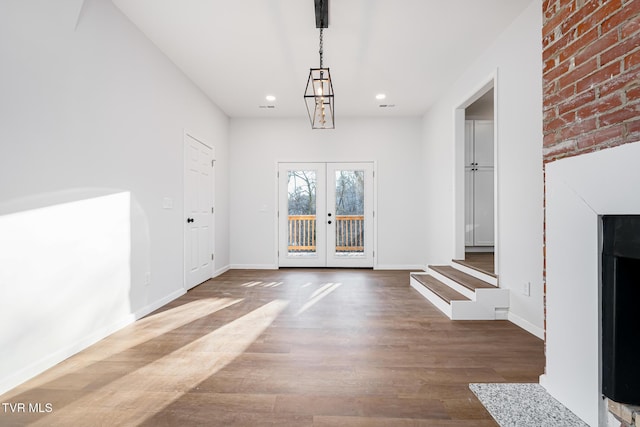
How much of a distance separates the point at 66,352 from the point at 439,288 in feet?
11.9

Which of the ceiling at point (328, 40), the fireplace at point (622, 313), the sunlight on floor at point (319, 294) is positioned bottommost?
the sunlight on floor at point (319, 294)

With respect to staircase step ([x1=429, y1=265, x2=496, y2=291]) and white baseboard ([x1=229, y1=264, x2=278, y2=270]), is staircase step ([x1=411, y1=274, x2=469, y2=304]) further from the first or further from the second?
white baseboard ([x1=229, y1=264, x2=278, y2=270])

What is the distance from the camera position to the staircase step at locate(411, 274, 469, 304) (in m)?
3.42

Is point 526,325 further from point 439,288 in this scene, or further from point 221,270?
point 221,270

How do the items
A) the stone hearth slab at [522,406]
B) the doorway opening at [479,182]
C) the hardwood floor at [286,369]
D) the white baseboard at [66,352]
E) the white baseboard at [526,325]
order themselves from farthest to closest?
the doorway opening at [479,182], the white baseboard at [526,325], the white baseboard at [66,352], the hardwood floor at [286,369], the stone hearth slab at [522,406]

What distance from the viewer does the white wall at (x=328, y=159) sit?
6.08 metres

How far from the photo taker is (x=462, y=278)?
150 inches

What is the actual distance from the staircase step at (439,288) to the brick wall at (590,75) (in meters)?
1.95

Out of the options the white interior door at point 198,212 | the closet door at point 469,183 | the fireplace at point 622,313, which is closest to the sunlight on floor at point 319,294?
the white interior door at point 198,212

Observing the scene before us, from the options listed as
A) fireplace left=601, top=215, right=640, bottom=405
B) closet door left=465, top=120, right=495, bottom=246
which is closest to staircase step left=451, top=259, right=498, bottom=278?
closet door left=465, top=120, right=495, bottom=246

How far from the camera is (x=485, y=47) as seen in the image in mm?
3580

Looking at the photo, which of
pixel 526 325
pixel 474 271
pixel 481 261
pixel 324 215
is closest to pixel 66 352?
pixel 526 325

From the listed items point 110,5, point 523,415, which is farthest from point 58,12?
point 523,415

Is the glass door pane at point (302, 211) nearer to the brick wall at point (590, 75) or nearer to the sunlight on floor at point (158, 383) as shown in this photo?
the sunlight on floor at point (158, 383)
